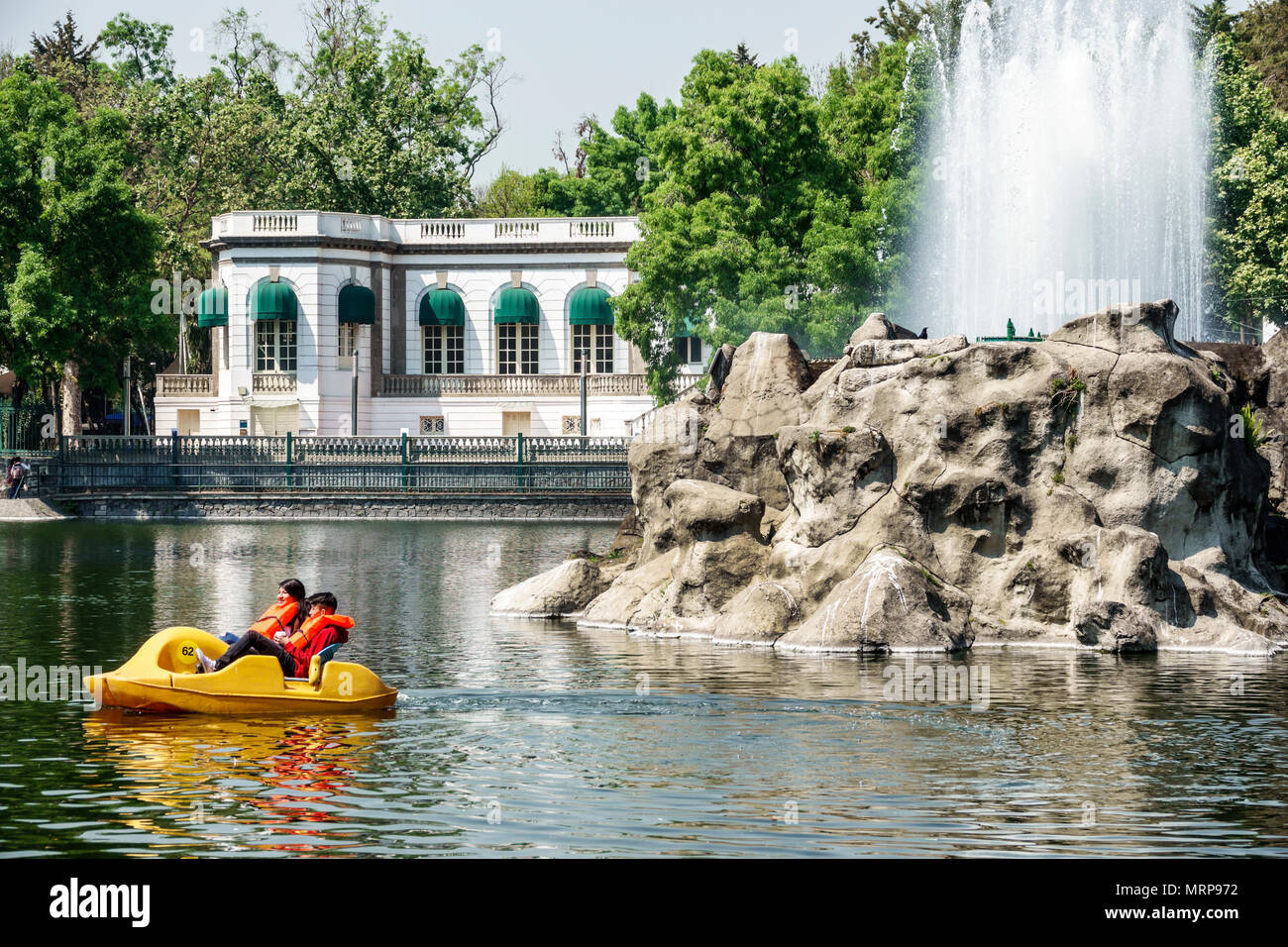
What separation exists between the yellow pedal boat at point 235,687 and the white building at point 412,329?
47057 mm

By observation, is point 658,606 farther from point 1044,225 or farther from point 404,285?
point 404,285

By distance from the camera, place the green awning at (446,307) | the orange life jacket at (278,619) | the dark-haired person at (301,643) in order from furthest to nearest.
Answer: the green awning at (446,307) < the orange life jacket at (278,619) < the dark-haired person at (301,643)

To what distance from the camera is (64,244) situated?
178 ft

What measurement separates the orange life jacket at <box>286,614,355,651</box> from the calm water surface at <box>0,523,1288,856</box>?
0.80 metres

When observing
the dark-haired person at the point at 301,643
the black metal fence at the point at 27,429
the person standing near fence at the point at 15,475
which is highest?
the black metal fence at the point at 27,429

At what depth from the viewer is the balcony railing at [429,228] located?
2534 inches

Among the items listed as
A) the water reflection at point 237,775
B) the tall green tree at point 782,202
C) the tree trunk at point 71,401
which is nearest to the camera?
the water reflection at point 237,775

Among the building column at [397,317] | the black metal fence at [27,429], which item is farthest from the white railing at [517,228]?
the black metal fence at [27,429]

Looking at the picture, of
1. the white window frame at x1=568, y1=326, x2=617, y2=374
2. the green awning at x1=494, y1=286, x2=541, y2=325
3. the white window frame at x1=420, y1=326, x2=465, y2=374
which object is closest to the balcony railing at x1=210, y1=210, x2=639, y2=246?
the green awning at x1=494, y1=286, x2=541, y2=325

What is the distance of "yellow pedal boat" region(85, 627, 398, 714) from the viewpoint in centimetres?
1630

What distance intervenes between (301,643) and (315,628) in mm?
228

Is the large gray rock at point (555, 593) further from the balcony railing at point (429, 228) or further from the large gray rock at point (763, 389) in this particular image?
the balcony railing at point (429, 228)
